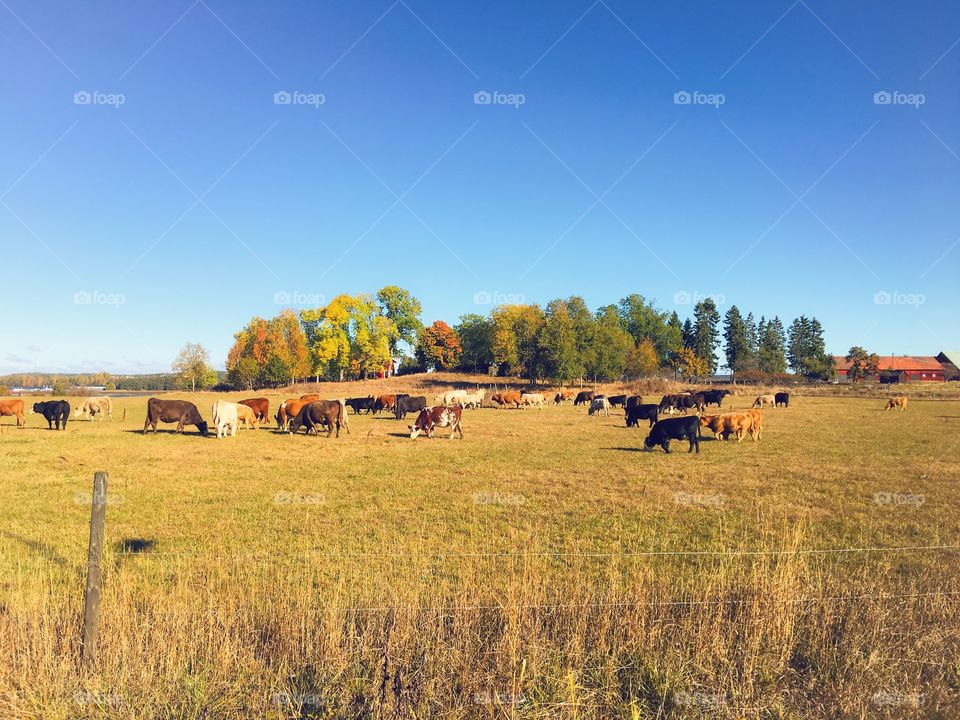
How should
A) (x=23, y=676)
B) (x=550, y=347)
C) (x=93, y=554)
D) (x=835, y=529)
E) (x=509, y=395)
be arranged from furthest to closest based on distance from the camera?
(x=550, y=347) → (x=509, y=395) → (x=835, y=529) → (x=93, y=554) → (x=23, y=676)

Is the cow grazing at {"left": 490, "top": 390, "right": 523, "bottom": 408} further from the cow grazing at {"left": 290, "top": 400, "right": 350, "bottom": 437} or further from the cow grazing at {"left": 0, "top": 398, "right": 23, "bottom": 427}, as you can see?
the cow grazing at {"left": 0, "top": 398, "right": 23, "bottom": 427}

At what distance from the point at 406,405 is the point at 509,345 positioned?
49617 mm

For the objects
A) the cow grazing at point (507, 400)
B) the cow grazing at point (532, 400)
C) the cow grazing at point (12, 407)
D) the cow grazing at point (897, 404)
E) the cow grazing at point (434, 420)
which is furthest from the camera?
the cow grazing at point (507, 400)

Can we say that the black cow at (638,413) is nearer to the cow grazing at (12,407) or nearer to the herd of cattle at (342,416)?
the herd of cattle at (342,416)

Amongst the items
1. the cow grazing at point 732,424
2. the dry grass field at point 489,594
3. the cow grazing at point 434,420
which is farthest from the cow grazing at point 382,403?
the dry grass field at point 489,594

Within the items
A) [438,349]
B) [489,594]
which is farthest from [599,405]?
[438,349]

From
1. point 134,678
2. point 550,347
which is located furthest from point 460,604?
point 550,347

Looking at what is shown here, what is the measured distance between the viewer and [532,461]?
57.3 feet

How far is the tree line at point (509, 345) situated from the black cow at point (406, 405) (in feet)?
120

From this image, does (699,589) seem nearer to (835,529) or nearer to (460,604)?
(460,604)

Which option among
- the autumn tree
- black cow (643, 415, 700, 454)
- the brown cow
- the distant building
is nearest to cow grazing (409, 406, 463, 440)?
the brown cow

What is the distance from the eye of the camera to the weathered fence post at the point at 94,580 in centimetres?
464

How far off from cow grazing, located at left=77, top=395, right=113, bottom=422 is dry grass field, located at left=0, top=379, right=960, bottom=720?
2244 cm

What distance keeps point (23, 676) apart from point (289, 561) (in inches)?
143
